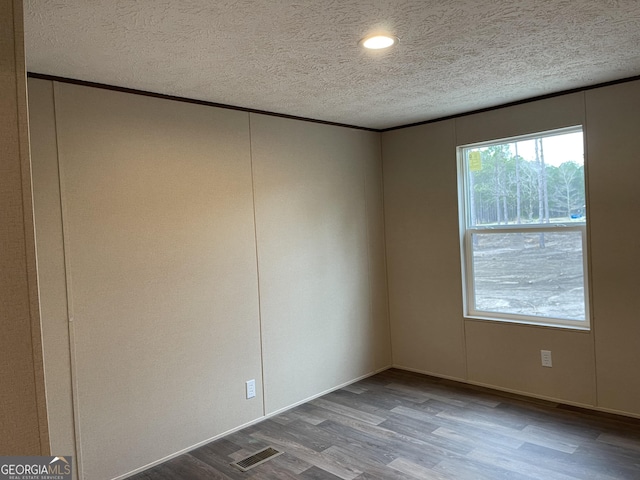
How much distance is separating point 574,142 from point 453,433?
2324mm

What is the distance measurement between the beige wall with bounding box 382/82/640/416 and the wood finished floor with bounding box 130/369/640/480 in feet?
0.83

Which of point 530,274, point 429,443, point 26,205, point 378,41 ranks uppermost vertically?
point 378,41

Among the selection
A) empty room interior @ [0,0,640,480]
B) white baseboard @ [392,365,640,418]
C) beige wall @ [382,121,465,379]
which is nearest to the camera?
empty room interior @ [0,0,640,480]

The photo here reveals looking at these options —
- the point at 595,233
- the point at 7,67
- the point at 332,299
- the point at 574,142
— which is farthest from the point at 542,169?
the point at 7,67

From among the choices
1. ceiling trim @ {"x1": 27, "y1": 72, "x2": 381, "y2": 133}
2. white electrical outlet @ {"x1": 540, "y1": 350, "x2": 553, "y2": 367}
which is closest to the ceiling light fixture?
ceiling trim @ {"x1": 27, "y1": 72, "x2": 381, "y2": 133}

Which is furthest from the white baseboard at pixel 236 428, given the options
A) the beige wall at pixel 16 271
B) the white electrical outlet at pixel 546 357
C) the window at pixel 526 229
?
the beige wall at pixel 16 271

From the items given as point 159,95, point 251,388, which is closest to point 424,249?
point 251,388

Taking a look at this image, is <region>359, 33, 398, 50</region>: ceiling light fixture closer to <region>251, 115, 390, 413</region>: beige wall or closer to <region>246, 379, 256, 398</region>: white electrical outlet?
<region>251, 115, 390, 413</region>: beige wall

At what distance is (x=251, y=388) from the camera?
361 centimetres

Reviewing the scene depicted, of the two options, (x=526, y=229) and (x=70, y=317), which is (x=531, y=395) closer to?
(x=526, y=229)

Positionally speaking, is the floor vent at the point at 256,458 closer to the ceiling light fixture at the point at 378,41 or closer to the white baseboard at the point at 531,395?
the white baseboard at the point at 531,395

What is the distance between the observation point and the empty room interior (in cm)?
221

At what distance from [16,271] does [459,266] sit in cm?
358

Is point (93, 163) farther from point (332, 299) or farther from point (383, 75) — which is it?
point (332, 299)
